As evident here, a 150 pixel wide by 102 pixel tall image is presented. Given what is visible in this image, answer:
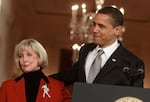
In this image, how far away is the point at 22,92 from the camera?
259 centimetres

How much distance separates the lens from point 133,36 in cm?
1109

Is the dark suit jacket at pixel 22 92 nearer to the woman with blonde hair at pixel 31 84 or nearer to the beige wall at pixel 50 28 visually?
the woman with blonde hair at pixel 31 84

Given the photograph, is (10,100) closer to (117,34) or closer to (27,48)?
(27,48)

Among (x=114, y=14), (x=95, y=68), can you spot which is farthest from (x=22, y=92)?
(x=114, y=14)

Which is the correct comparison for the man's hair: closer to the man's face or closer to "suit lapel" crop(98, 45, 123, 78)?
the man's face

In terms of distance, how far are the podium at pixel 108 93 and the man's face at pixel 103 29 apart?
1.31 feet

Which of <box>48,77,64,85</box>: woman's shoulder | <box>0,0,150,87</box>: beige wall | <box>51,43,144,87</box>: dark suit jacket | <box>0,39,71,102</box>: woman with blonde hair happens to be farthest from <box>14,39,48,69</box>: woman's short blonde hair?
<box>0,0,150,87</box>: beige wall

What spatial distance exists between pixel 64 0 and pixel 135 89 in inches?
272

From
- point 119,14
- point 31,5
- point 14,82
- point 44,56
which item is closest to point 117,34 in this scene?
point 119,14

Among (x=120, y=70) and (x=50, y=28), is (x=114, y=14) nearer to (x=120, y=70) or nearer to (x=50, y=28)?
(x=120, y=70)

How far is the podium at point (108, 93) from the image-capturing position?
2201 mm

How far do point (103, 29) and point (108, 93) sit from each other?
461 millimetres

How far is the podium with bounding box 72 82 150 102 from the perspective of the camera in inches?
86.7

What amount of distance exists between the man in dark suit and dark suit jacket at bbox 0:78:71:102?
13cm
